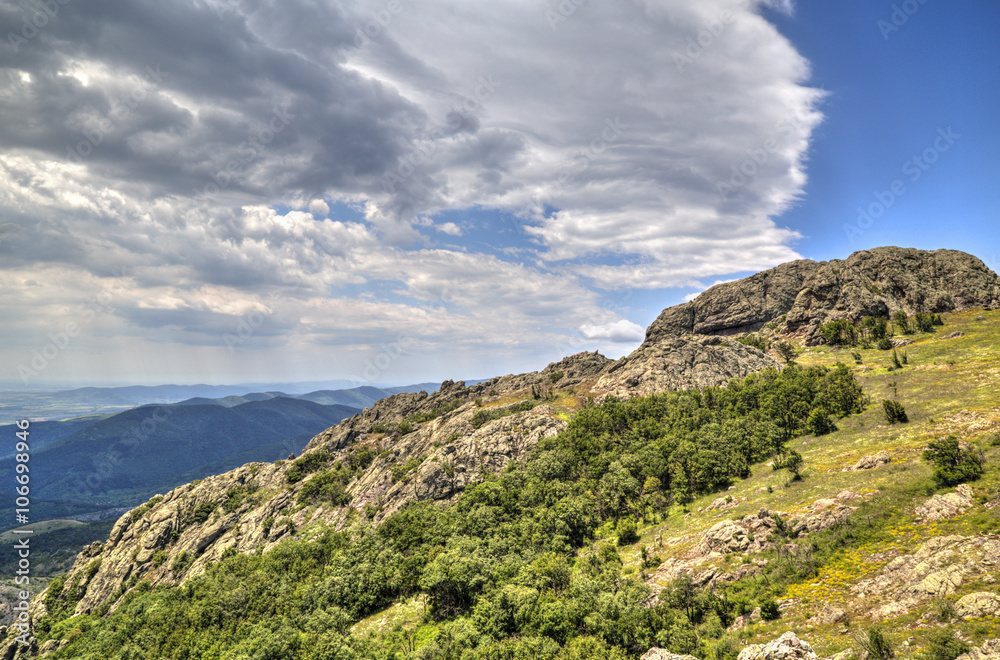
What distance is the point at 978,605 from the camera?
29750 millimetres

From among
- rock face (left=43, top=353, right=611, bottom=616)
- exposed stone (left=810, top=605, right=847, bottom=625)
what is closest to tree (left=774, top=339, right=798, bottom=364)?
rock face (left=43, top=353, right=611, bottom=616)

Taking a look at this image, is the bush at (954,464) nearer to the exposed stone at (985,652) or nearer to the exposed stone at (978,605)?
the exposed stone at (978,605)

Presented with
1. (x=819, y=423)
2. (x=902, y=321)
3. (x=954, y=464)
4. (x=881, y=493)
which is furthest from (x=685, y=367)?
(x=954, y=464)

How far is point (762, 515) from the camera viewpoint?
176 feet

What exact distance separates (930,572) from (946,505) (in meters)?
11.6

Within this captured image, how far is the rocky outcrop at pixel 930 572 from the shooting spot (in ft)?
109

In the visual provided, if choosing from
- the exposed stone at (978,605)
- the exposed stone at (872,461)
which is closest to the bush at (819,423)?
the exposed stone at (872,461)

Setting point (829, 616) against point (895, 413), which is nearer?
point (829, 616)

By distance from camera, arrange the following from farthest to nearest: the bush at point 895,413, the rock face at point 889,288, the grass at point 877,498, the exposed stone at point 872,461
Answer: the rock face at point 889,288 → the bush at point 895,413 → the exposed stone at point 872,461 → the grass at point 877,498

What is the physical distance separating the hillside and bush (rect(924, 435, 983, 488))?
117 cm

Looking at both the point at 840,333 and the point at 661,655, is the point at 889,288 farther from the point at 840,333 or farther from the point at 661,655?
the point at 661,655

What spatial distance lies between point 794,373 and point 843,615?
100 meters

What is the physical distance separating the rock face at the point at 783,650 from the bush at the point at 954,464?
27897 mm

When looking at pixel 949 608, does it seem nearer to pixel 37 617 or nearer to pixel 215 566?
pixel 215 566
